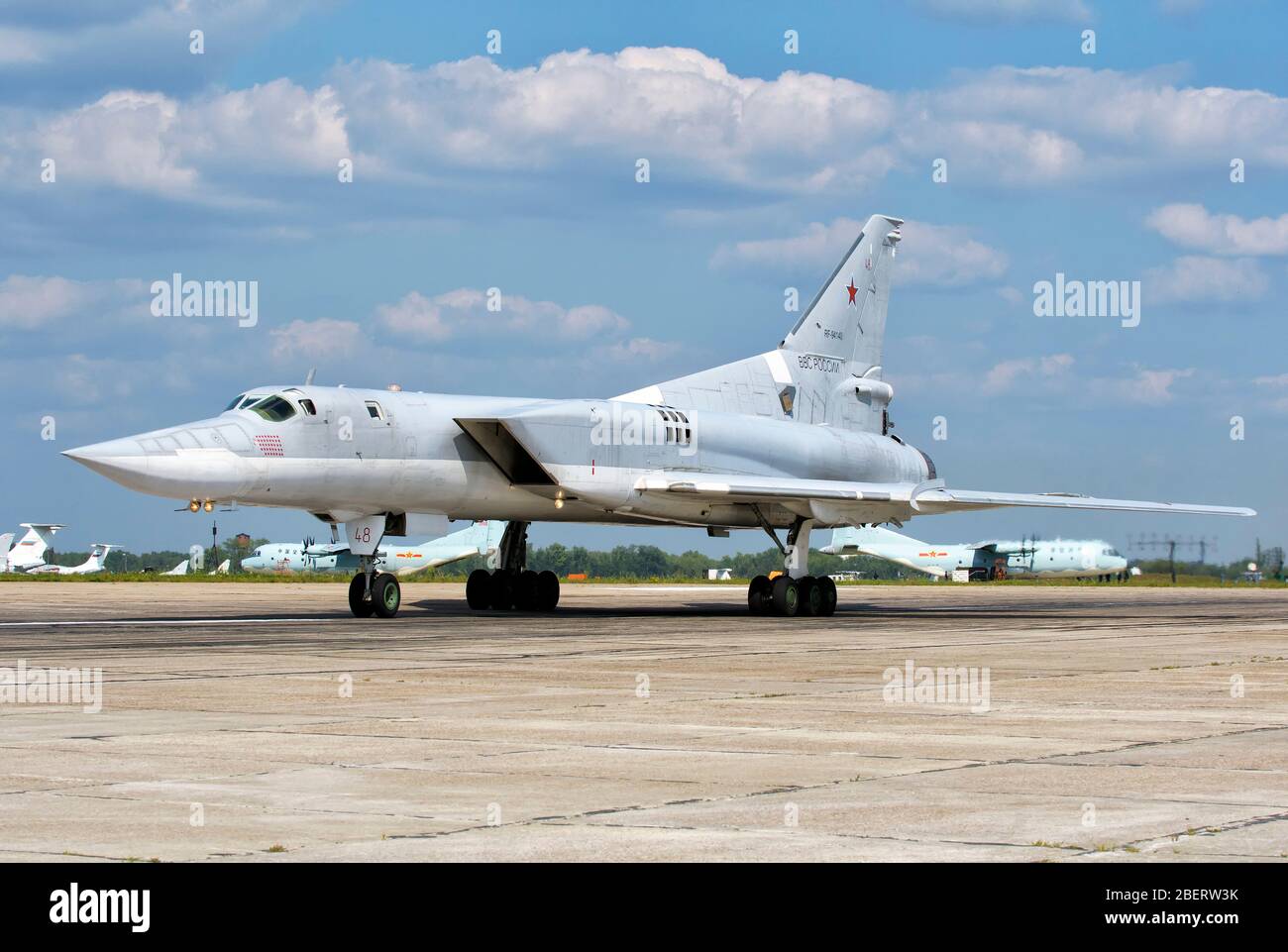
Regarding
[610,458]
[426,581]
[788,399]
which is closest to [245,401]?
[610,458]

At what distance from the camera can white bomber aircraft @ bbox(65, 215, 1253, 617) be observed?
23253 mm

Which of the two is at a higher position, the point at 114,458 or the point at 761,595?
the point at 114,458

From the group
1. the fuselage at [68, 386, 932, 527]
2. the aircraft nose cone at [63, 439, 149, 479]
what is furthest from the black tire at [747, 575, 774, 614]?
the aircraft nose cone at [63, 439, 149, 479]

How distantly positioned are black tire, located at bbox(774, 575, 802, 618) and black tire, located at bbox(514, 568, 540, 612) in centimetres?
463

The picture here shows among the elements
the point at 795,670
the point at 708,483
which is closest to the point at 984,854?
the point at 795,670

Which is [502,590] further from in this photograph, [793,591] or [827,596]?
[827,596]

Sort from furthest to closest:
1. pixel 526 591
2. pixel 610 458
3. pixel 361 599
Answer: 1. pixel 526 591
2. pixel 610 458
3. pixel 361 599

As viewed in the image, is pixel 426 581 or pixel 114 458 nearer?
pixel 114 458

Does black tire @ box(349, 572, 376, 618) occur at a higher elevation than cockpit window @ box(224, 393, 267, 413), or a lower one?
lower

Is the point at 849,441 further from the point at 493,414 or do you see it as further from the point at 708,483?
the point at 493,414

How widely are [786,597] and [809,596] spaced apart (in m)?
0.58

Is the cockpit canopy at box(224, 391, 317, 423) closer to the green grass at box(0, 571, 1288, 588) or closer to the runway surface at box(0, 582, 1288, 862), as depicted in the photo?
the runway surface at box(0, 582, 1288, 862)

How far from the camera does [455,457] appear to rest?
26.1 metres
